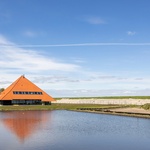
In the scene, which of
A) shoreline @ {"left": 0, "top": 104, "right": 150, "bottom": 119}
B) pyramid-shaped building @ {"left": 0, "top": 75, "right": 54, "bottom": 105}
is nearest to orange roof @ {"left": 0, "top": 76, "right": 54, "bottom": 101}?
pyramid-shaped building @ {"left": 0, "top": 75, "right": 54, "bottom": 105}

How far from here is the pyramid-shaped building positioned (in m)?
91.4

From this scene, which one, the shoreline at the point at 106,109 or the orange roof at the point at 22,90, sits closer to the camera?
the shoreline at the point at 106,109

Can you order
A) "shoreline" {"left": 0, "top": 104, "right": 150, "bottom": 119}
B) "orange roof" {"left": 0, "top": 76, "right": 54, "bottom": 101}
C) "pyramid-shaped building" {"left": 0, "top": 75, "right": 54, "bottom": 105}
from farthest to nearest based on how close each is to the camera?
1. "pyramid-shaped building" {"left": 0, "top": 75, "right": 54, "bottom": 105}
2. "orange roof" {"left": 0, "top": 76, "right": 54, "bottom": 101}
3. "shoreline" {"left": 0, "top": 104, "right": 150, "bottom": 119}

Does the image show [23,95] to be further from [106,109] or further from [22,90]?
[106,109]

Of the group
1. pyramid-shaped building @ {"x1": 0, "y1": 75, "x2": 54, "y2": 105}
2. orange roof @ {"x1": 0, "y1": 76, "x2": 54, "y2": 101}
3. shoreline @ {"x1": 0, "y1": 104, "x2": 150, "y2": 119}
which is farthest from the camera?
pyramid-shaped building @ {"x1": 0, "y1": 75, "x2": 54, "y2": 105}

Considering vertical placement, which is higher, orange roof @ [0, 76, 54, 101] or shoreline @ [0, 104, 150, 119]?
orange roof @ [0, 76, 54, 101]

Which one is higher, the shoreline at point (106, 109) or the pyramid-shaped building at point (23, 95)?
the pyramid-shaped building at point (23, 95)

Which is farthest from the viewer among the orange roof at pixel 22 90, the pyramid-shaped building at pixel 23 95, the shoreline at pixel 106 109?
the pyramid-shaped building at pixel 23 95

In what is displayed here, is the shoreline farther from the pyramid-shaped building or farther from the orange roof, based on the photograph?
the pyramid-shaped building

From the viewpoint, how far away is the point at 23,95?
306 feet

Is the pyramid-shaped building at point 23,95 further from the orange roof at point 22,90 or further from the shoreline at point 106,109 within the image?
the shoreline at point 106,109

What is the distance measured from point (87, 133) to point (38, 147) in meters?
9.62

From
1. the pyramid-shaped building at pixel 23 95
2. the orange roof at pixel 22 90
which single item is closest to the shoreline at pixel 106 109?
the orange roof at pixel 22 90

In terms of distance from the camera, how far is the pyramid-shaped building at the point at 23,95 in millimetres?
91438
